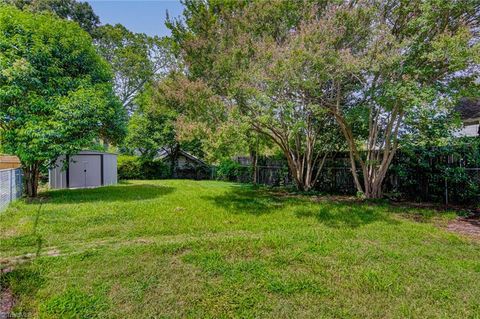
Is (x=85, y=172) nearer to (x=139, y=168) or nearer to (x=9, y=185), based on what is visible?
(x=139, y=168)

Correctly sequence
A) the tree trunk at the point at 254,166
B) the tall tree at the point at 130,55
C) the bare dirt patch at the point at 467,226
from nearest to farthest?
the bare dirt patch at the point at 467,226 < the tree trunk at the point at 254,166 < the tall tree at the point at 130,55

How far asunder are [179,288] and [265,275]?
1.02 m

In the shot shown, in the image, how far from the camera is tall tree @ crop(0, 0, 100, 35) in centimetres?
1966

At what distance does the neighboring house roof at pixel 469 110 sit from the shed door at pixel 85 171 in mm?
15271

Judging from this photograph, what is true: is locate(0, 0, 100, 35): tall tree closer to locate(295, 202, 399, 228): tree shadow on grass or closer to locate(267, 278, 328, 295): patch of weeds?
locate(295, 202, 399, 228): tree shadow on grass

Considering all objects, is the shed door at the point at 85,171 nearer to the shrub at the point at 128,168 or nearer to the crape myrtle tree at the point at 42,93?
the crape myrtle tree at the point at 42,93

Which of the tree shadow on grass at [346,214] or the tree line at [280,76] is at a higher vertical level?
the tree line at [280,76]

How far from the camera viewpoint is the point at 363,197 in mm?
8641

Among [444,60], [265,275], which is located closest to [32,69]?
[265,275]

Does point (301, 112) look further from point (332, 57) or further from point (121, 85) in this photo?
point (121, 85)

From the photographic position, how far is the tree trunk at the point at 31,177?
8.70 meters

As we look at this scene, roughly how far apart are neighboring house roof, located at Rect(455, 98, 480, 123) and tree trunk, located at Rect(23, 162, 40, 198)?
13921 millimetres

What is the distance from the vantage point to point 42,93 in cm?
816

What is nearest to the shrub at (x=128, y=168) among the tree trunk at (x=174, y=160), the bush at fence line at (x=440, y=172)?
the tree trunk at (x=174, y=160)
